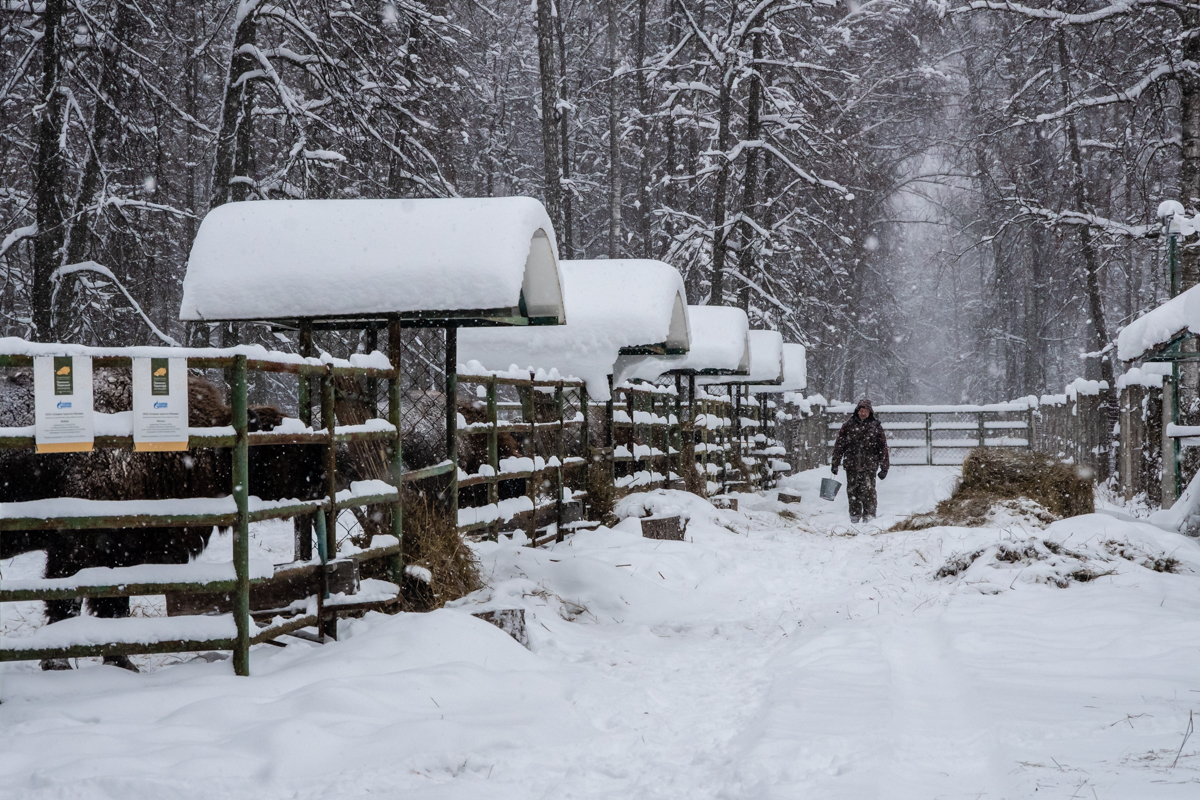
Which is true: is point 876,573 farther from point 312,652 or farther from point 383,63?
point 383,63

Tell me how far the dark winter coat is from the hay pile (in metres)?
1.60

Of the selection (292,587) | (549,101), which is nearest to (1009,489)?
(292,587)

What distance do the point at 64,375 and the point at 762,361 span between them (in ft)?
45.9

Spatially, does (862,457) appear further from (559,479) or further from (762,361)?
(559,479)

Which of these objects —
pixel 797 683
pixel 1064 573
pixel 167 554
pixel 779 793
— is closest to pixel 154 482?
pixel 167 554

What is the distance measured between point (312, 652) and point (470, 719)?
3.87 ft

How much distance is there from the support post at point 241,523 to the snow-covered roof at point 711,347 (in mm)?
7477

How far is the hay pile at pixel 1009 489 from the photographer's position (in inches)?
427

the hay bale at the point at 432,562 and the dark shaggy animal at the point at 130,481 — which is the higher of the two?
the dark shaggy animal at the point at 130,481

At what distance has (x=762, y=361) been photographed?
17.1 meters

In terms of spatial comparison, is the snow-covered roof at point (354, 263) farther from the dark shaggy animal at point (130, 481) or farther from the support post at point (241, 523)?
the support post at point (241, 523)

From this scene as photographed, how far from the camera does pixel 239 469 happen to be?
441cm

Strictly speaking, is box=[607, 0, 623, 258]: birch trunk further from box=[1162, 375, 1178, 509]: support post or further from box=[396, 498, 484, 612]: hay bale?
box=[396, 498, 484, 612]: hay bale

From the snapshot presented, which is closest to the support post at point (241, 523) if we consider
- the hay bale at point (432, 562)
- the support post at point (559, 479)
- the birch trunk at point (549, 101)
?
the hay bale at point (432, 562)
